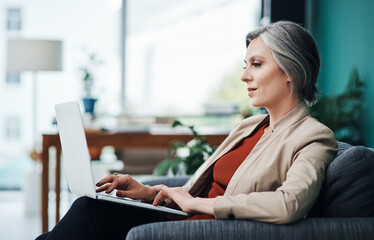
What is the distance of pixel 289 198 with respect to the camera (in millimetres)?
1249

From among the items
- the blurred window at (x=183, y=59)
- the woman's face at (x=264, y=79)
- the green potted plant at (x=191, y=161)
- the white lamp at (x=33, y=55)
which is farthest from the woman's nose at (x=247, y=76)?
the blurred window at (x=183, y=59)

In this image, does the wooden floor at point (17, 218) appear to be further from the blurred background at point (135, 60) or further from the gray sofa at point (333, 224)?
the gray sofa at point (333, 224)

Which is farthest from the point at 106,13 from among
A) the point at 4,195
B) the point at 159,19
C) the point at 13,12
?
the point at 4,195

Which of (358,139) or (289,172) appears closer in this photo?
(289,172)

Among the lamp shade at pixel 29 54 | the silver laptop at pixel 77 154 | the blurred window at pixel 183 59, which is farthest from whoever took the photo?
the blurred window at pixel 183 59

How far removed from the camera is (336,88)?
3.98 m

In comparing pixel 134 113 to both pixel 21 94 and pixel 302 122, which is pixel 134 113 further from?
pixel 302 122

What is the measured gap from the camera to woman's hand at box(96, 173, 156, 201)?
5.45ft

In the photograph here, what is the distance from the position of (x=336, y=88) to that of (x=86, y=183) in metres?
3.01

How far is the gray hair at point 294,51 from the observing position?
1486mm

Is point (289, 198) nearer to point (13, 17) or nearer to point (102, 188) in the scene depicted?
point (102, 188)

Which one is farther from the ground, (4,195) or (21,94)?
(21,94)

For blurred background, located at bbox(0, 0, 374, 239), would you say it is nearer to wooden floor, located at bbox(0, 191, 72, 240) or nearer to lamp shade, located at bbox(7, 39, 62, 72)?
wooden floor, located at bbox(0, 191, 72, 240)

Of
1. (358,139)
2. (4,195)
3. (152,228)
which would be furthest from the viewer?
(4,195)
